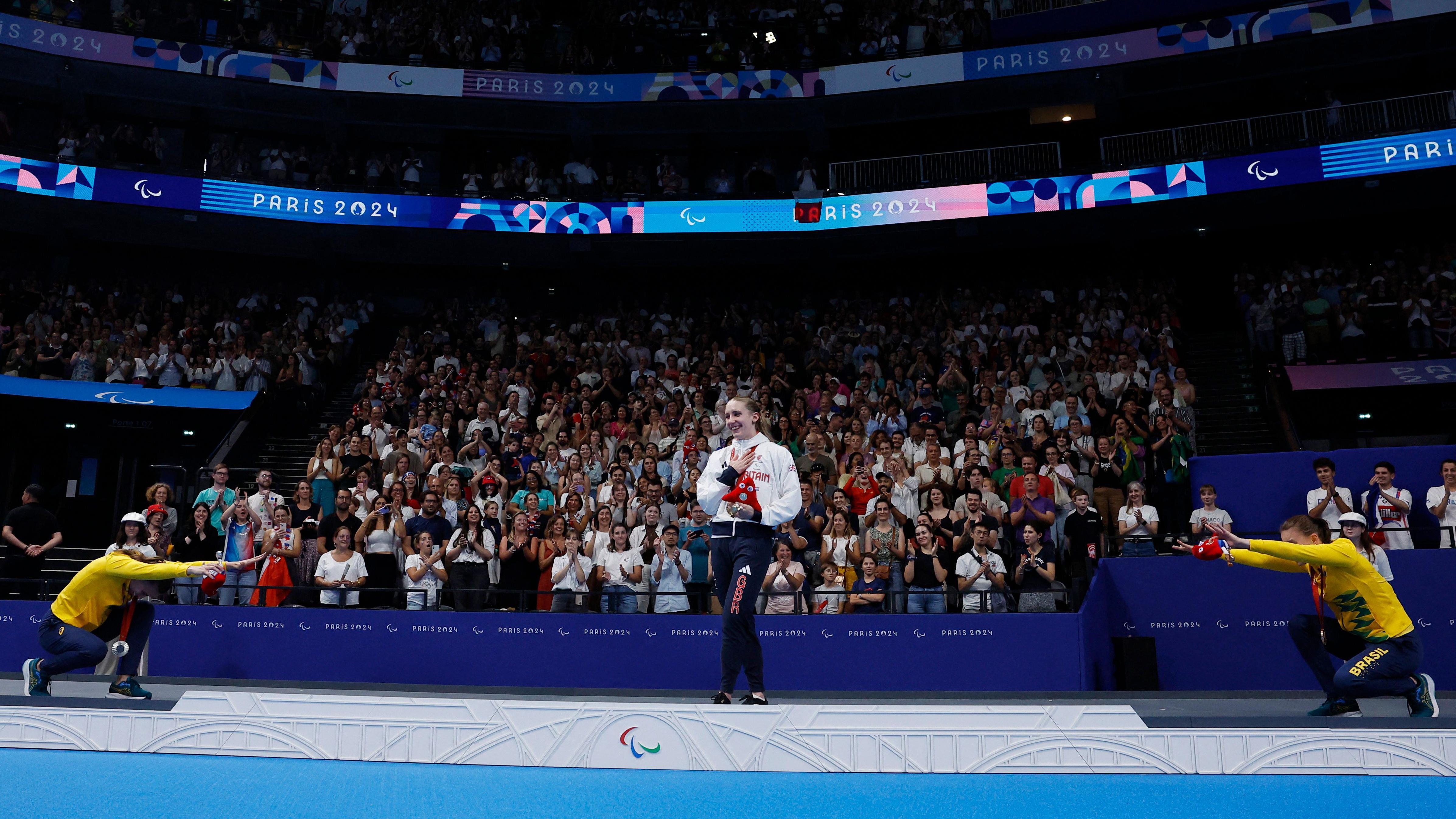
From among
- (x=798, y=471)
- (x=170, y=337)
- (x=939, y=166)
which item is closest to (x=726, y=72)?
(x=939, y=166)

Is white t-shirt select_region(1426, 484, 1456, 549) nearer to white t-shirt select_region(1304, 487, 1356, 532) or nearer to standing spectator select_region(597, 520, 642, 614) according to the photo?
white t-shirt select_region(1304, 487, 1356, 532)

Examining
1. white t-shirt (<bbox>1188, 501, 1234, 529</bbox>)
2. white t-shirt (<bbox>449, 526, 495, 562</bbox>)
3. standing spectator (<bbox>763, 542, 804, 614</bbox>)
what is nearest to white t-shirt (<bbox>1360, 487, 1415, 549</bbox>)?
white t-shirt (<bbox>1188, 501, 1234, 529</bbox>)

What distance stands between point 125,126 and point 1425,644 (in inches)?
897

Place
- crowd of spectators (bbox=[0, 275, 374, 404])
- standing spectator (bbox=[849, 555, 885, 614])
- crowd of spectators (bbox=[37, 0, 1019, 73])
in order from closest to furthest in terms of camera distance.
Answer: standing spectator (bbox=[849, 555, 885, 614]) < crowd of spectators (bbox=[0, 275, 374, 404]) < crowd of spectators (bbox=[37, 0, 1019, 73])

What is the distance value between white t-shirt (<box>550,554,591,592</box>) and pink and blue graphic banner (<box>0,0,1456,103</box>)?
12.0 metres

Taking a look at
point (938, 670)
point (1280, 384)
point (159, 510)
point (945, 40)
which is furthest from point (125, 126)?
Answer: point (1280, 384)

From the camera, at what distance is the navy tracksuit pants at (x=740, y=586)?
17.6 feet

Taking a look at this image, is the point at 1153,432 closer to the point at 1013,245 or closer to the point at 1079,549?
the point at 1079,549

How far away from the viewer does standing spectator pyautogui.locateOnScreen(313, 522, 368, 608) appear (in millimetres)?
10523

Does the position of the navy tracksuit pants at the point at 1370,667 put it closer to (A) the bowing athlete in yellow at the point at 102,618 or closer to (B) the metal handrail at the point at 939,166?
(A) the bowing athlete in yellow at the point at 102,618

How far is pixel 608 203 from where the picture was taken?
1927cm

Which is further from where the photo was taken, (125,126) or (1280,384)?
(125,126)

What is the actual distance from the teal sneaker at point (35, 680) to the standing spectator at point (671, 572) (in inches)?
202

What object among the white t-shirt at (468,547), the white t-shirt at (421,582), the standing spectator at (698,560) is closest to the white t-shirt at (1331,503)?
the standing spectator at (698,560)
